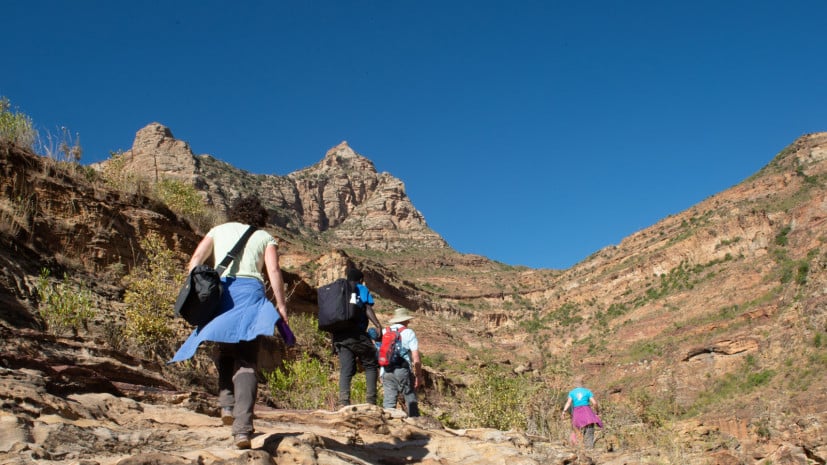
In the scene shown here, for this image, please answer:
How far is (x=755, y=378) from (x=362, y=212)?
10726 centimetres

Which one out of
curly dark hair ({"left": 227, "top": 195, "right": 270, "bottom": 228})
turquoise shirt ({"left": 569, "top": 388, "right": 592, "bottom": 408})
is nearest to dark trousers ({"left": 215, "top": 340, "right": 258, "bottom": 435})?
curly dark hair ({"left": 227, "top": 195, "right": 270, "bottom": 228})

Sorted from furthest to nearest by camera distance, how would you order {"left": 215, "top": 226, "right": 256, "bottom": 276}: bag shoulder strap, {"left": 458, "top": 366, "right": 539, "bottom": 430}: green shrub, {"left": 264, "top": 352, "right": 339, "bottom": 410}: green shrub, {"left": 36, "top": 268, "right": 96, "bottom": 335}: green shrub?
{"left": 458, "top": 366, "right": 539, "bottom": 430}: green shrub
{"left": 264, "top": 352, "right": 339, "bottom": 410}: green shrub
{"left": 36, "top": 268, "right": 96, "bottom": 335}: green shrub
{"left": 215, "top": 226, "right": 256, "bottom": 276}: bag shoulder strap

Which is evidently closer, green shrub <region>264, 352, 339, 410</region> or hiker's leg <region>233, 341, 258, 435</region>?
hiker's leg <region>233, 341, 258, 435</region>

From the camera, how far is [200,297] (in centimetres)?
415

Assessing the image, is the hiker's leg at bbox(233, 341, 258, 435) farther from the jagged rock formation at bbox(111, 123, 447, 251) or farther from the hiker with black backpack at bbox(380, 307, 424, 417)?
the jagged rock formation at bbox(111, 123, 447, 251)

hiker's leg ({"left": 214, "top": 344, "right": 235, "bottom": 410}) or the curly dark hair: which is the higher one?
the curly dark hair

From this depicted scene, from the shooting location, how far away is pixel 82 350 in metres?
6.62

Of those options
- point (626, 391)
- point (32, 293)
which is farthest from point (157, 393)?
point (626, 391)

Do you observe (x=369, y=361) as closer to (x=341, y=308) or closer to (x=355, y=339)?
(x=355, y=339)

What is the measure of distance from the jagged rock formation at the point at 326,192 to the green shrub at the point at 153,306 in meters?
74.0

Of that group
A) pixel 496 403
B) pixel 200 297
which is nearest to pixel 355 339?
pixel 200 297

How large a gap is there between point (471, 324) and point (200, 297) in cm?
8527

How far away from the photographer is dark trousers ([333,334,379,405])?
7.00 m

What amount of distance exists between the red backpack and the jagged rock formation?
78.7 m
